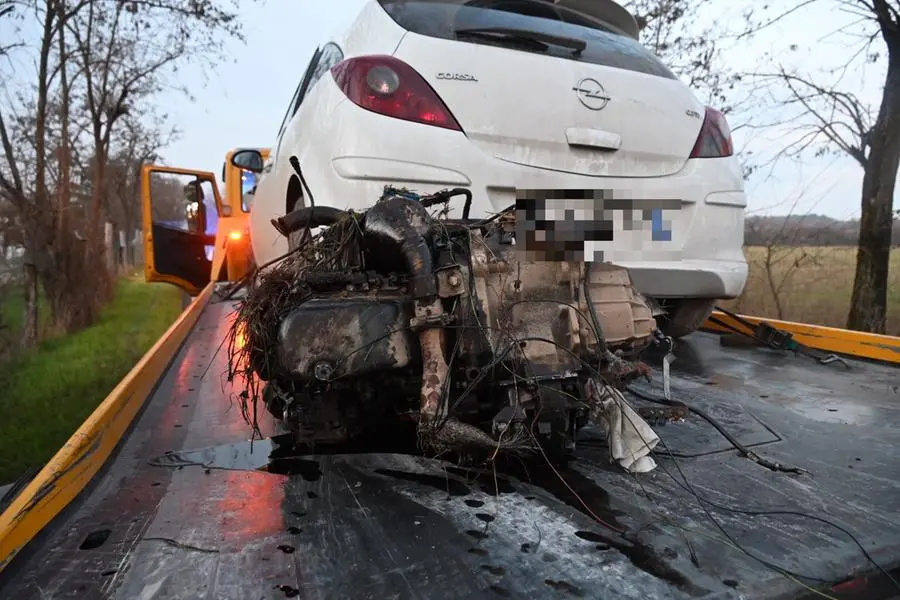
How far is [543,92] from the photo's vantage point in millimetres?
2682

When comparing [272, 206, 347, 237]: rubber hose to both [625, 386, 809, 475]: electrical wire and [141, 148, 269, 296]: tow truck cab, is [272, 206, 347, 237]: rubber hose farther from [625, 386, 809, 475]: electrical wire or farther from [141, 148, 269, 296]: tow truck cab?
[141, 148, 269, 296]: tow truck cab

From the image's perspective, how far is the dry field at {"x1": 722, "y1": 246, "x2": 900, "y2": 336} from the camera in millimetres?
9602

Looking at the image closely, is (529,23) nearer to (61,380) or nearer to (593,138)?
(593,138)

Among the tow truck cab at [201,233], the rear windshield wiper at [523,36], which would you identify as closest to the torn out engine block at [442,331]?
the rear windshield wiper at [523,36]

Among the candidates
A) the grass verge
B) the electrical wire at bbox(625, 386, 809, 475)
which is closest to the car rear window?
the electrical wire at bbox(625, 386, 809, 475)

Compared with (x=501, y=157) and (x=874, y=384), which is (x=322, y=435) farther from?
(x=874, y=384)

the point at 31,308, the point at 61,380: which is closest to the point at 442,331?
the point at 61,380

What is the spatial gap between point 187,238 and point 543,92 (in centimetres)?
620

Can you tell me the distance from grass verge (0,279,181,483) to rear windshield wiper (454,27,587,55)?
4.22 metres

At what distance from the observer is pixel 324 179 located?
259 centimetres

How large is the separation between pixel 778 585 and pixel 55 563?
1771mm

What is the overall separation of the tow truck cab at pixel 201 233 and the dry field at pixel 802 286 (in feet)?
22.5

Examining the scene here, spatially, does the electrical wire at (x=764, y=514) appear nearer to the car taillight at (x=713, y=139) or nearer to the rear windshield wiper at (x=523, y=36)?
the car taillight at (x=713, y=139)

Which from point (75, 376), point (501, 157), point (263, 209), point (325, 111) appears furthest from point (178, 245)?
point (501, 157)
